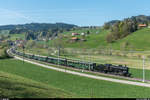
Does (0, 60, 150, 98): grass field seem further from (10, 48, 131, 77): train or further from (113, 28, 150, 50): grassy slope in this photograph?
(113, 28, 150, 50): grassy slope

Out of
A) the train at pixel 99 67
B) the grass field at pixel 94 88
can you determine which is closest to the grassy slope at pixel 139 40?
the train at pixel 99 67

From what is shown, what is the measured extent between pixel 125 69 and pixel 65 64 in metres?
12.2

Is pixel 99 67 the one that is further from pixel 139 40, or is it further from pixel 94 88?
pixel 139 40

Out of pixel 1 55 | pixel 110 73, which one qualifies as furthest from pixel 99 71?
pixel 1 55

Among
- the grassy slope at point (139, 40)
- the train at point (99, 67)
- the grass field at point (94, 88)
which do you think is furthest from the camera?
the grassy slope at point (139, 40)

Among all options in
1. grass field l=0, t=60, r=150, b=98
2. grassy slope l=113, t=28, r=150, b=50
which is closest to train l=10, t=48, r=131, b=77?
grass field l=0, t=60, r=150, b=98

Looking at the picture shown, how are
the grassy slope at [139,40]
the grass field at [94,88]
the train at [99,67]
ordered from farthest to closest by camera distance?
the grassy slope at [139,40], the train at [99,67], the grass field at [94,88]

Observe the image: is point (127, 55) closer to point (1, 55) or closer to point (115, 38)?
point (1, 55)

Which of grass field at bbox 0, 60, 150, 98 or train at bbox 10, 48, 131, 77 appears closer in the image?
grass field at bbox 0, 60, 150, 98

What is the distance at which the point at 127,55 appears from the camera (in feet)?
154

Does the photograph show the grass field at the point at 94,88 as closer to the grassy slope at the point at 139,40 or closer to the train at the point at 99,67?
the train at the point at 99,67

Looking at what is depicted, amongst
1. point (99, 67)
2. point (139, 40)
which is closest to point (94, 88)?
point (99, 67)

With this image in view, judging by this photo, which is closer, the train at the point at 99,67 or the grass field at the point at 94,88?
the grass field at the point at 94,88

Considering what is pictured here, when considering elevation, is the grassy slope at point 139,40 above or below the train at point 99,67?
above
